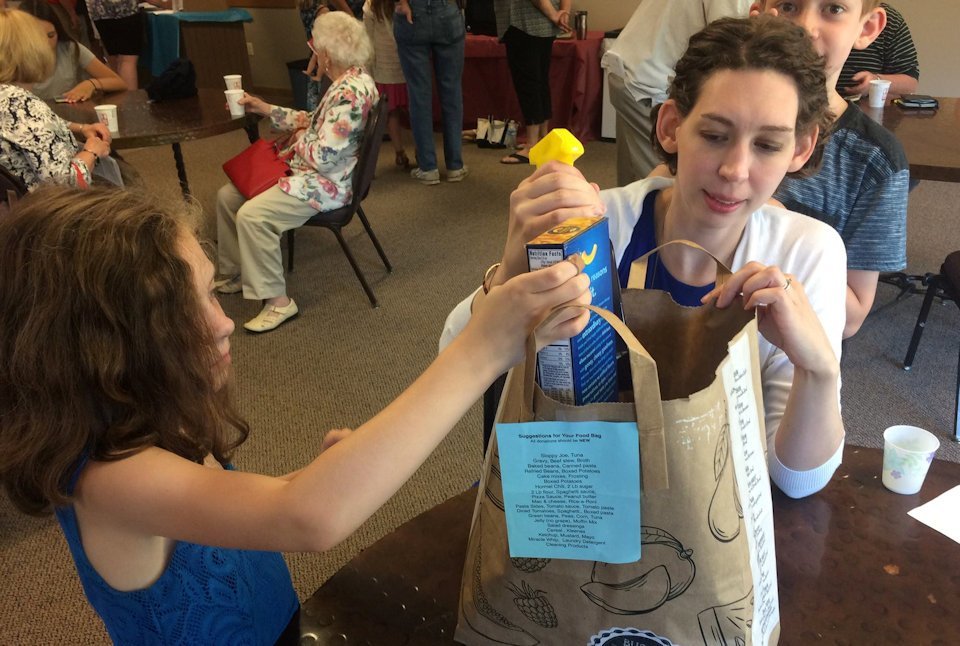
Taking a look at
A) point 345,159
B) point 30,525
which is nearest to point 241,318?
point 345,159

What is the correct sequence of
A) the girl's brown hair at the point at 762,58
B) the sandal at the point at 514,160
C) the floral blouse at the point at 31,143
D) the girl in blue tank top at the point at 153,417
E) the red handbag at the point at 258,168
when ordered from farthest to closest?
1. the sandal at the point at 514,160
2. the red handbag at the point at 258,168
3. the floral blouse at the point at 31,143
4. the girl's brown hair at the point at 762,58
5. the girl in blue tank top at the point at 153,417

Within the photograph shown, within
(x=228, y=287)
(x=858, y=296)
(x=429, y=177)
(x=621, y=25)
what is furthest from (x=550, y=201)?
(x=621, y=25)

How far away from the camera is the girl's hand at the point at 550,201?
0.76 meters

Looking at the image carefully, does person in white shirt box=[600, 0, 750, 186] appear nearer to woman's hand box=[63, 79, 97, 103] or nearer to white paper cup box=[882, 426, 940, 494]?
white paper cup box=[882, 426, 940, 494]

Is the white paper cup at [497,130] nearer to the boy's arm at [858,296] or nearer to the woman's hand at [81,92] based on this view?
the woman's hand at [81,92]

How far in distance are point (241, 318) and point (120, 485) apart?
8.01 ft

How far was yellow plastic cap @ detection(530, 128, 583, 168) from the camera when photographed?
734 millimetres

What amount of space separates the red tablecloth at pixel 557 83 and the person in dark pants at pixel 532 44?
0.32 meters

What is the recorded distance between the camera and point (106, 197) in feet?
2.80

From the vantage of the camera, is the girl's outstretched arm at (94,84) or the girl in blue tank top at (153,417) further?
the girl's outstretched arm at (94,84)

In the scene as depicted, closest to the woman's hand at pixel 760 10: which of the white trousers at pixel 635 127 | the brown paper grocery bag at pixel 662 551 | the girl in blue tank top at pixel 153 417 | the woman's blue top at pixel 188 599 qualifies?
the white trousers at pixel 635 127

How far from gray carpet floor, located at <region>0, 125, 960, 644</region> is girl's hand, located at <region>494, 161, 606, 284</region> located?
22.1 inches

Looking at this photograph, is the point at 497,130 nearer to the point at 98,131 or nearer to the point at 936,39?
the point at 936,39

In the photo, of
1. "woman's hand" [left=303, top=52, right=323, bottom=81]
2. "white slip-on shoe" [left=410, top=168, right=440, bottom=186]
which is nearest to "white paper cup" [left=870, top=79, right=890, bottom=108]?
"woman's hand" [left=303, top=52, right=323, bottom=81]
